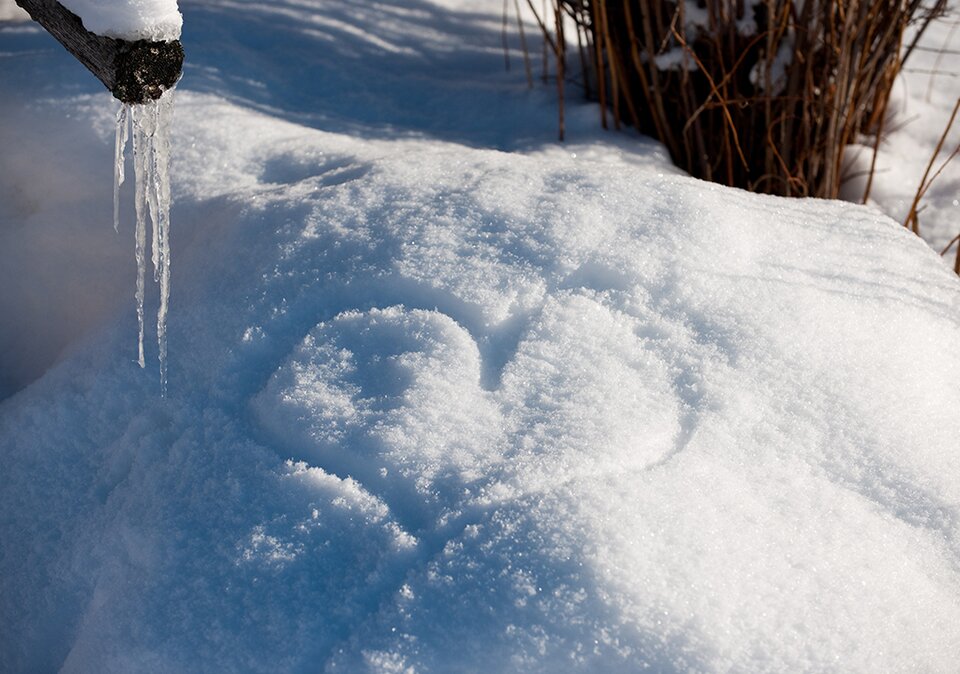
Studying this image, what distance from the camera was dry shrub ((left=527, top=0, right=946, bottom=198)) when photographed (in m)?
2.10

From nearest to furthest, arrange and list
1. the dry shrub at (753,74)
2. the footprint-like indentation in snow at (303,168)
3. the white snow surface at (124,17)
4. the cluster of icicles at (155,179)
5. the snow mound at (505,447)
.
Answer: the snow mound at (505,447), the white snow surface at (124,17), the cluster of icicles at (155,179), the footprint-like indentation in snow at (303,168), the dry shrub at (753,74)

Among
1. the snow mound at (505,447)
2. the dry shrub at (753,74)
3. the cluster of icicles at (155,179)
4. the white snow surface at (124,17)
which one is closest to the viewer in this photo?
the snow mound at (505,447)

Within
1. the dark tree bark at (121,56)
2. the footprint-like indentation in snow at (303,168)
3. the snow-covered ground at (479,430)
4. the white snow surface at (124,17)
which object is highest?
the white snow surface at (124,17)

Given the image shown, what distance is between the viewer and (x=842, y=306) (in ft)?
4.67

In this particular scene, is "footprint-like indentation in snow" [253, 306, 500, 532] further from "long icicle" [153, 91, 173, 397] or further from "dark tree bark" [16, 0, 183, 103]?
"dark tree bark" [16, 0, 183, 103]

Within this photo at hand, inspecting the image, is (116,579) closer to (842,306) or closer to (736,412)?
(736,412)

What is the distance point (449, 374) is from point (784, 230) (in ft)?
2.12

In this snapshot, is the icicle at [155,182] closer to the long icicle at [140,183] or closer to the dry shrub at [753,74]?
the long icicle at [140,183]

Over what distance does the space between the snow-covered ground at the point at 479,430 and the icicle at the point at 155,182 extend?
49mm

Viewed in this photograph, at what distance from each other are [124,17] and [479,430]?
693 mm

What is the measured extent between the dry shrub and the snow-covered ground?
0.48 m

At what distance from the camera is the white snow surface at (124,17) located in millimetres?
1228

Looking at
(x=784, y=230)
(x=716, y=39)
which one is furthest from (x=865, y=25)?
(x=784, y=230)

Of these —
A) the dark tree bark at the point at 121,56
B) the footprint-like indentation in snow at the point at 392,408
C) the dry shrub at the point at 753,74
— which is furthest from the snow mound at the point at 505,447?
the dry shrub at the point at 753,74
